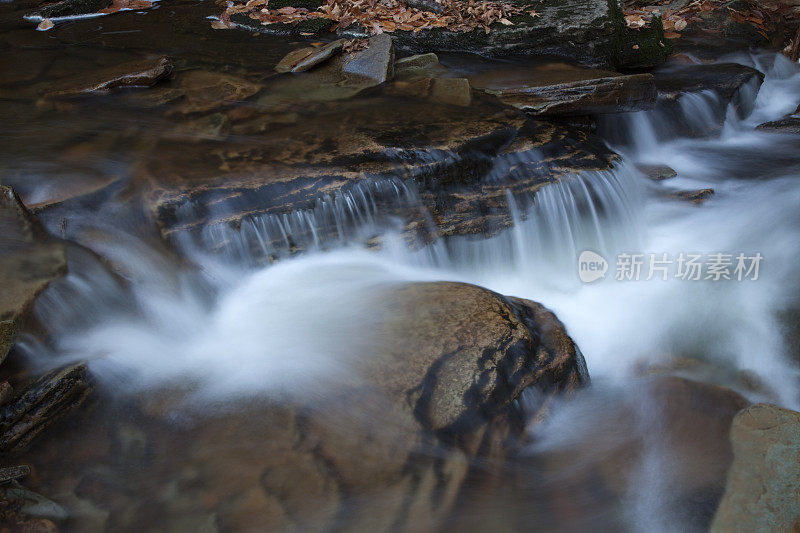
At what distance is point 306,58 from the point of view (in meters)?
7.22

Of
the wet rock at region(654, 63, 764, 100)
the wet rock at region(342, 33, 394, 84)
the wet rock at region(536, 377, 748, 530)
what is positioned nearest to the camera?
the wet rock at region(536, 377, 748, 530)

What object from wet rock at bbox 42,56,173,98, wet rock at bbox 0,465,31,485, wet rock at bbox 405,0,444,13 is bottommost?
wet rock at bbox 0,465,31,485

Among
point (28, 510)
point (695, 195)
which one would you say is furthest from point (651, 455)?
point (695, 195)

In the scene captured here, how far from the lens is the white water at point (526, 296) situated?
368 cm

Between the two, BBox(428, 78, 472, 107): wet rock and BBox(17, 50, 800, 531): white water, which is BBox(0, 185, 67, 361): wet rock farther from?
BBox(428, 78, 472, 107): wet rock

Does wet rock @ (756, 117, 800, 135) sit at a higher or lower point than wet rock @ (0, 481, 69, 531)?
lower

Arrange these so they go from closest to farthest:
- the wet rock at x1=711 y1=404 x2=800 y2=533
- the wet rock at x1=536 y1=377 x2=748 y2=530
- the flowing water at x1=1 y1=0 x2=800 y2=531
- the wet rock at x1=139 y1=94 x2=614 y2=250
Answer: the wet rock at x1=711 y1=404 x2=800 y2=533
the wet rock at x1=536 y1=377 x2=748 y2=530
the flowing water at x1=1 y1=0 x2=800 y2=531
the wet rock at x1=139 y1=94 x2=614 y2=250

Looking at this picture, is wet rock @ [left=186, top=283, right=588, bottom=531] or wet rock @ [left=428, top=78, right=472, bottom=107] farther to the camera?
wet rock @ [left=428, top=78, right=472, bottom=107]

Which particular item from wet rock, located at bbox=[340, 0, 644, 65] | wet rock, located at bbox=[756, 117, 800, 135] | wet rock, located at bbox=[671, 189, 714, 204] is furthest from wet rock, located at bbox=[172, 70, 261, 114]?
wet rock, located at bbox=[756, 117, 800, 135]

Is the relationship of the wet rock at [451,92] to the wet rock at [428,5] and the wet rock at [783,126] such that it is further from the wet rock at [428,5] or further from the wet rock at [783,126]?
the wet rock at [783,126]

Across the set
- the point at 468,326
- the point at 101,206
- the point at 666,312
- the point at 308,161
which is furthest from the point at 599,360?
the point at 101,206

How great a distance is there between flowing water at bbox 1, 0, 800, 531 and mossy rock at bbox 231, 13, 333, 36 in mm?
4720

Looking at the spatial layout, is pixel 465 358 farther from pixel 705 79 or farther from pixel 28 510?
pixel 705 79

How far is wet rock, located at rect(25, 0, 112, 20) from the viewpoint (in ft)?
31.0
